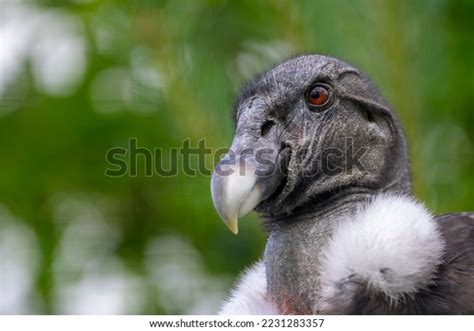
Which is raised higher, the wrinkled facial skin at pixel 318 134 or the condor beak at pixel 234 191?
the wrinkled facial skin at pixel 318 134

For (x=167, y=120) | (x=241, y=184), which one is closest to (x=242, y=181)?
(x=241, y=184)

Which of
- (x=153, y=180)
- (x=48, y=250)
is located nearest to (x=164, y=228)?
(x=153, y=180)

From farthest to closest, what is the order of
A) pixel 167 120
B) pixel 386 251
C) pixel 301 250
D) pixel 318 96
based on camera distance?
pixel 167 120, pixel 318 96, pixel 301 250, pixel 386 251

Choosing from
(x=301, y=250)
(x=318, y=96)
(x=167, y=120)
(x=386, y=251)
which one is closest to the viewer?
(x=386, y=251)

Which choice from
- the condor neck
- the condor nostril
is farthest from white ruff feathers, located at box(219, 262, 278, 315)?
the condor nostril

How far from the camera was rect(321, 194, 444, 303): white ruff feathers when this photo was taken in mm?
2564

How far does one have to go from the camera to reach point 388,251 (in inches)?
103

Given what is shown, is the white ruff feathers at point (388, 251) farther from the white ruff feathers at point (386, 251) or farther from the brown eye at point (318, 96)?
the brown eye at point (318, 96)

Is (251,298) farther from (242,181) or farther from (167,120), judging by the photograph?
(167,120)

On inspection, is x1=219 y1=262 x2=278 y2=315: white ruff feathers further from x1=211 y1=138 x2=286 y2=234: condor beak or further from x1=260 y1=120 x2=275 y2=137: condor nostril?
x1=260 y1=120 x2=275 y2=137: condor nostril

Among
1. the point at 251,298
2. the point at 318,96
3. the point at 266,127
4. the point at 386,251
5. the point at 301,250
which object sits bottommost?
the point at 251,298

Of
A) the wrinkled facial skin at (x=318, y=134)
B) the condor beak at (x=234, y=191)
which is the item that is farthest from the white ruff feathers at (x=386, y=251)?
the condor beak at (x=234, y=191)

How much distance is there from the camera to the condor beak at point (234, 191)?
262cm

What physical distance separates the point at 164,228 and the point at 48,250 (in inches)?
24.1
